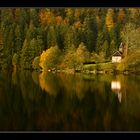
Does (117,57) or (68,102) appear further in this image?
(117,57)

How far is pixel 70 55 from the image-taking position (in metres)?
6.75

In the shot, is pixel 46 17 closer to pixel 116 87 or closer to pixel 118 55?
pixel 118 55

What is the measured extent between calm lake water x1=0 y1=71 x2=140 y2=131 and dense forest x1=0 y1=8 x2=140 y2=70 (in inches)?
8.3

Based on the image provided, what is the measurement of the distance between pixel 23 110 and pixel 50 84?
577 millimetres

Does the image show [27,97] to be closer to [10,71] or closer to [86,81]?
[10,71]

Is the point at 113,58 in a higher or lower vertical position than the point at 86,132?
higher

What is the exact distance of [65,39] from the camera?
6.73 metres

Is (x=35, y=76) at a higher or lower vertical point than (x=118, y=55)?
lower

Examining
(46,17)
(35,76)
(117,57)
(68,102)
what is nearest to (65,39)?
(46,17)

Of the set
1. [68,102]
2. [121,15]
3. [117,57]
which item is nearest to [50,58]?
[68,102]

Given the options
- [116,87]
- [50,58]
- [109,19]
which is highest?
[109,19]

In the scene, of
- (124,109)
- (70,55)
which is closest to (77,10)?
(70,55)

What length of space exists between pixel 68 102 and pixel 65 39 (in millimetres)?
1019

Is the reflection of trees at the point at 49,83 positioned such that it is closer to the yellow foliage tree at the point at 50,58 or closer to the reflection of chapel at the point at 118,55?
the yellow foliage tree at the point at 50,58
